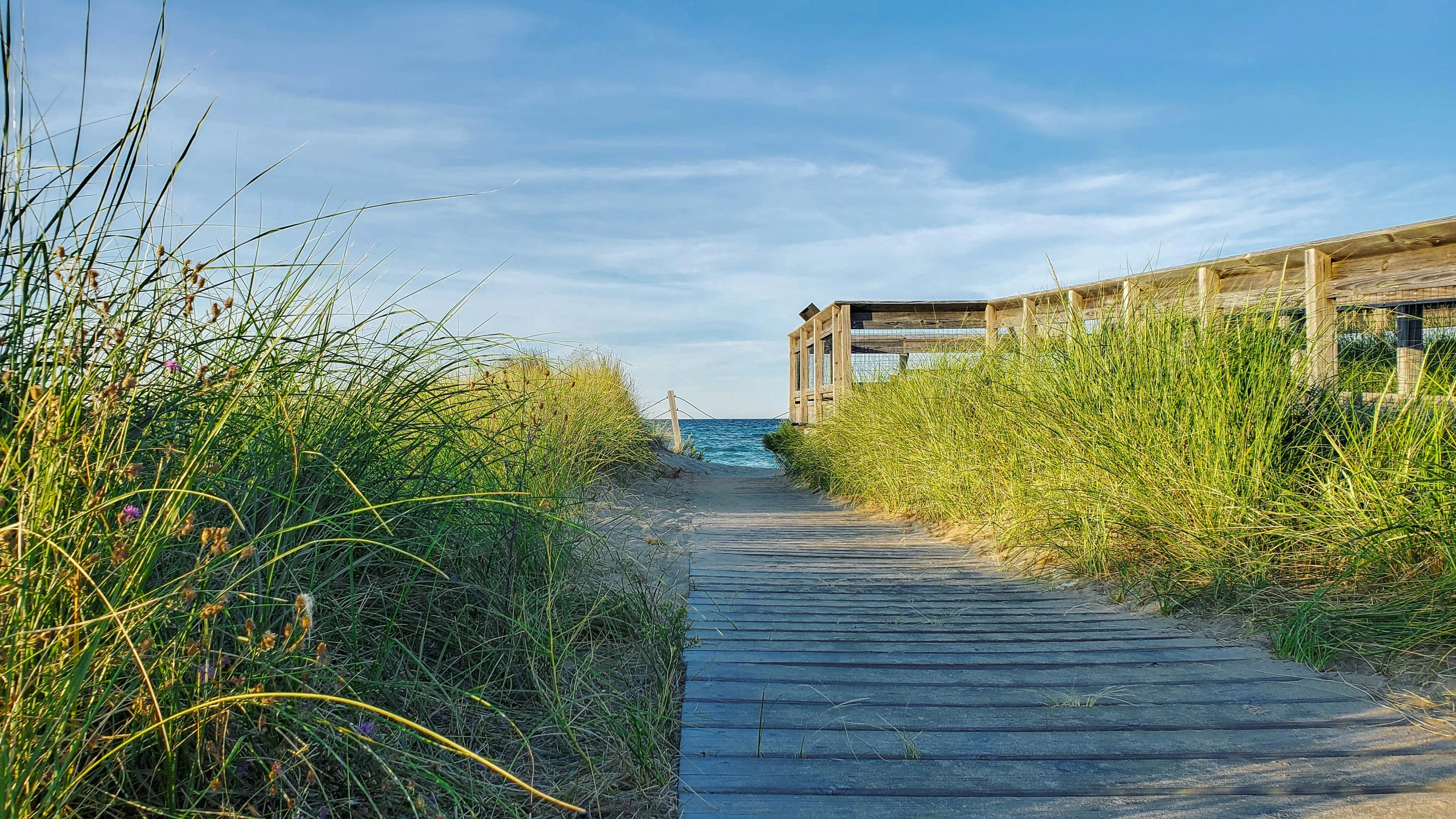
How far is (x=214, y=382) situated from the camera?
174cm

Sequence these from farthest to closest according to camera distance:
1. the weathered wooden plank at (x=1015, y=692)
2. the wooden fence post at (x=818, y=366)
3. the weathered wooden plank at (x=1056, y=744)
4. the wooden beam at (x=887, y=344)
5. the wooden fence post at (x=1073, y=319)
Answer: the wooden fence post at (x=818, y=366) → the wooden beam at (x=887, y=344) → the wooden fence post at (x=1073, y=319) → the weathered wooden plank at (x=1015, y=692) → the weathered wooden plank at (x=1056, y=744)

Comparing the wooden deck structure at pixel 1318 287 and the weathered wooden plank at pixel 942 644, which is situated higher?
the wooden deck structure at pixel 1318 287

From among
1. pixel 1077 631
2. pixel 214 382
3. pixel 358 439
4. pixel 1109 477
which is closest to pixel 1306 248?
pixel 1109 477

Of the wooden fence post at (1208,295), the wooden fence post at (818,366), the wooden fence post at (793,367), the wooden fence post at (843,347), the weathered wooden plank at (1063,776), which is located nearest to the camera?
the weathered wooden plank at (1063,776)

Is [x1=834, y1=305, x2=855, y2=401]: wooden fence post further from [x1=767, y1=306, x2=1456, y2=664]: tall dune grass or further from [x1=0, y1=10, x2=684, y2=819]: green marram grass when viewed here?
[x1=0, y1=10, x2=684, y2=819]: green marram grass

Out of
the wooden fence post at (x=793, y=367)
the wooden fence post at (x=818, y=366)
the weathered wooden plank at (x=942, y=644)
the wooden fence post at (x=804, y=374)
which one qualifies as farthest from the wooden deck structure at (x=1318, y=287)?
the wooden fence post at (x=793, y=367)

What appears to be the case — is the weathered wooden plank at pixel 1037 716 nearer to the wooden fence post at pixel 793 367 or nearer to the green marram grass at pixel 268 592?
the green marram grass at pixel 268 592

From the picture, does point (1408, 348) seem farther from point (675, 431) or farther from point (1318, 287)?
point (675, 431)

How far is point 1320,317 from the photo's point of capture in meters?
4.98

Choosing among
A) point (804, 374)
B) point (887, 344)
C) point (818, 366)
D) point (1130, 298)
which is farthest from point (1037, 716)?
point (804, 374)

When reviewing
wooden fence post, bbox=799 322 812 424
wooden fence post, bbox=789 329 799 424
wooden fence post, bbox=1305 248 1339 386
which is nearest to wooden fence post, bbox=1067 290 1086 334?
wooden fence post, bbox=1305 248 1339 386

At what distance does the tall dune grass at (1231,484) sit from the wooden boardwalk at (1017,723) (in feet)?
1.14

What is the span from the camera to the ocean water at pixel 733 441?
23.8 m

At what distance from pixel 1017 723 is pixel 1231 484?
195cm
